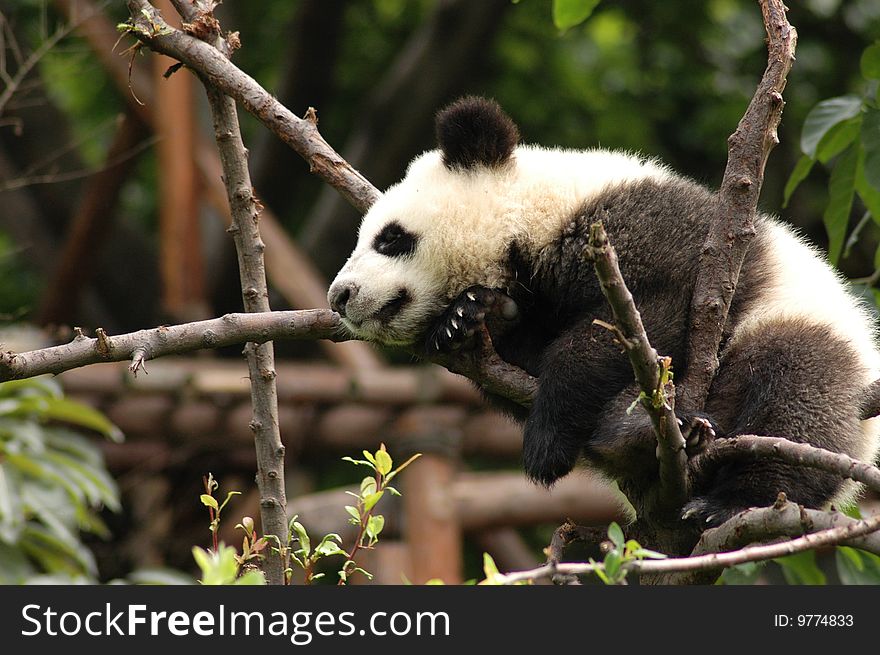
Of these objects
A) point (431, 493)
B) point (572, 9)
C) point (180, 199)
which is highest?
point (180, 199)

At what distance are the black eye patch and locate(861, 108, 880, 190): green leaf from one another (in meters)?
1.50

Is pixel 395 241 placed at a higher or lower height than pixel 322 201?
lower

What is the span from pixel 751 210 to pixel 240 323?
143cm

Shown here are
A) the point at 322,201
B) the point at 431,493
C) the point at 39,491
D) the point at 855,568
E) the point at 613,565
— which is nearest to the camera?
the point at 613,565

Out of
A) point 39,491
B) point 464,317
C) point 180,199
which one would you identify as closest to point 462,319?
point 464,317

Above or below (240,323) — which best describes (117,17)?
above

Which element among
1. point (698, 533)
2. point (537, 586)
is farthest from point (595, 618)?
point (698, 533)

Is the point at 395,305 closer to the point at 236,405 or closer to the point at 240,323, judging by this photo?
the point at 240,323

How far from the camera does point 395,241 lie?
383 cm

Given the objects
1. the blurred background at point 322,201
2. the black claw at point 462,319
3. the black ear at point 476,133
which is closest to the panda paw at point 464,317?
the black claw at point 462,319

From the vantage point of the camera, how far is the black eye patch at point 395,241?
150 inches

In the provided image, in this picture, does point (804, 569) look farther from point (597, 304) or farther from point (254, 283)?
point (254, 283)

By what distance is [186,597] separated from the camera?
8.06 ft

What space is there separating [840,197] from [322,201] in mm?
7851
